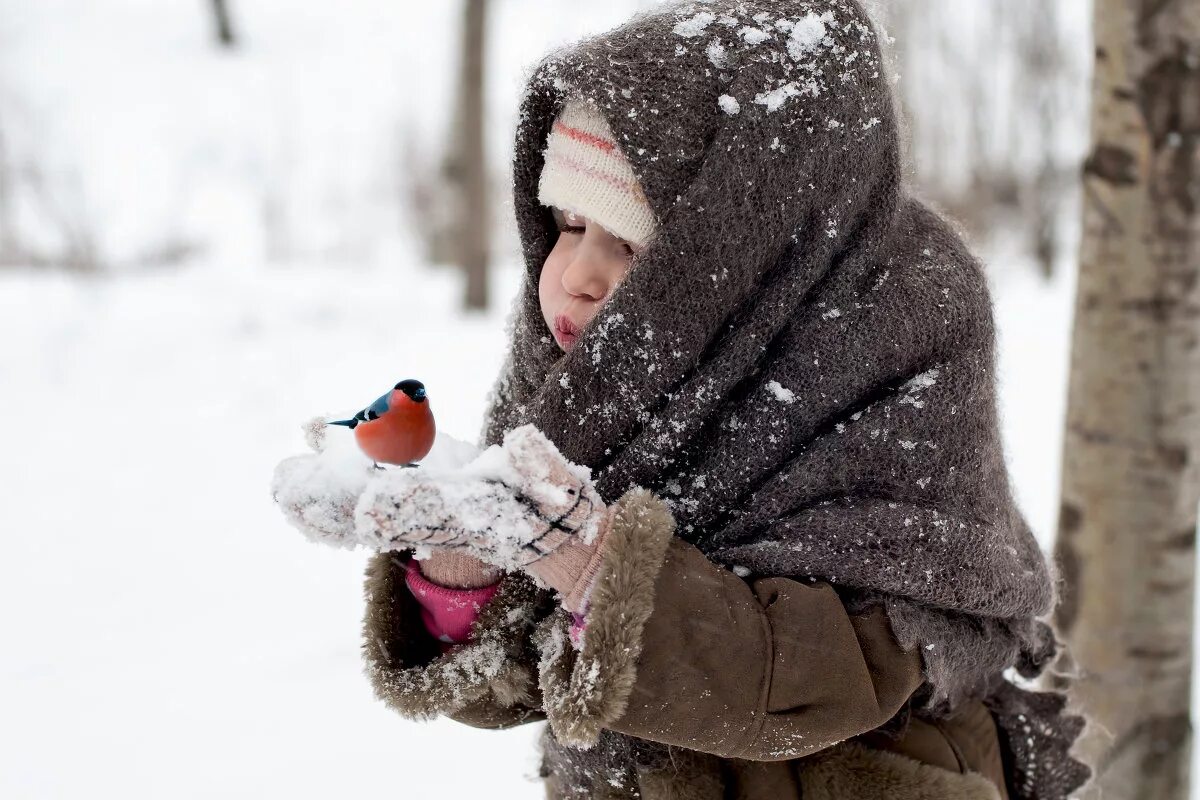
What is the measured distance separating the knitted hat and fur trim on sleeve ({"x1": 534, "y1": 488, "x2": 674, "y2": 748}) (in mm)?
375

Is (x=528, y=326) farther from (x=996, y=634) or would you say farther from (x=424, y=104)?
(x=424, y=104)

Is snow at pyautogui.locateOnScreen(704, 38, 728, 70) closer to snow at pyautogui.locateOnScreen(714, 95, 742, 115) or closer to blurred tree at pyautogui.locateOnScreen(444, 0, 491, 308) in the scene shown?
snow at pyautogui.locateOnScreen(714, 95, 742, 115)

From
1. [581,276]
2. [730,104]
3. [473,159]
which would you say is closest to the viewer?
[730,104]

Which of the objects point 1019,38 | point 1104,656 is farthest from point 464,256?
point 1019,38

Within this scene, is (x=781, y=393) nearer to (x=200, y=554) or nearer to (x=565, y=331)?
(x=565, y=331)

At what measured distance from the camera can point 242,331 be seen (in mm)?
7316

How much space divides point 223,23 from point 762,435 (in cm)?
1786

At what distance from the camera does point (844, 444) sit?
114cm

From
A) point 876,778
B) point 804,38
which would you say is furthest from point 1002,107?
point 876,778

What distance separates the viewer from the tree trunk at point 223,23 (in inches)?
650

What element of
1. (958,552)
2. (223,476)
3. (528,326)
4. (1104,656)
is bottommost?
(223,476)

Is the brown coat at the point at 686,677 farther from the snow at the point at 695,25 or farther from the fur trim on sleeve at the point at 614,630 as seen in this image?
the snow at the point at 695,25

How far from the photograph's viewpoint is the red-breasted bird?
3.22 ft

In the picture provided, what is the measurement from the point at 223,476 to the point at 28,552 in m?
0.95
